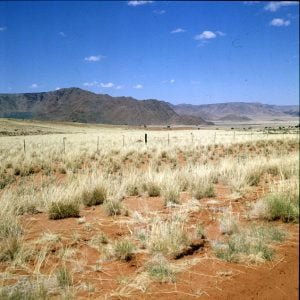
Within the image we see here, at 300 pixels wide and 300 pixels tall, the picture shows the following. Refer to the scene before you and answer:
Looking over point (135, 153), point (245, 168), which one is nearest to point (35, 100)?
point (135, 153)

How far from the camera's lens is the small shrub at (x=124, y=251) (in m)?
6.67

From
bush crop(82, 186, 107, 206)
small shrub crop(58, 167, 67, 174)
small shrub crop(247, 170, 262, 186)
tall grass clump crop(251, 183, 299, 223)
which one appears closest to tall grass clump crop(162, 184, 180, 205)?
bush crop(82, 186, 107, 206)

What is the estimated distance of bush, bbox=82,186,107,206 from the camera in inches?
428

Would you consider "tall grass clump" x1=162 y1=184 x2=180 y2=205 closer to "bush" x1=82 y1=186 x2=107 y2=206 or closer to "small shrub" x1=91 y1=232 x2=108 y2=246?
"bush" x1=82 y1=186 x2=107 y2=206

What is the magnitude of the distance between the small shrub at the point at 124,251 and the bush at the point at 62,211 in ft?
9.74

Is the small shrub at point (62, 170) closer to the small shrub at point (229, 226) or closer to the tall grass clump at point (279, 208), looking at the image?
the tall grass clump at point (279, 208)

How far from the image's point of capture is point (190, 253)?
22.4 ft

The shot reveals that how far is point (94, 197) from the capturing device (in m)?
11.0

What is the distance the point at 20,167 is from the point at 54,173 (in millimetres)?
1617

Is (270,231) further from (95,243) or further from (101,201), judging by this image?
(101,201)

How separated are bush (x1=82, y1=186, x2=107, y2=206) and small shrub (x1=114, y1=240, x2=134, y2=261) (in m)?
4.08

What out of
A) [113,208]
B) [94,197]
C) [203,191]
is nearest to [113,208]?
[113,208]

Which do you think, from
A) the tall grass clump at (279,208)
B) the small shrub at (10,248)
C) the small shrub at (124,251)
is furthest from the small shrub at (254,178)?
the small shrub at (10,248)

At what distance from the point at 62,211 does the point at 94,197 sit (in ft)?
5.06
